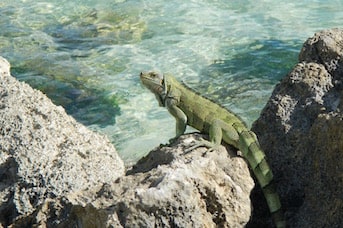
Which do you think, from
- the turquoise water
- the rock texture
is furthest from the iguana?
the turquoise water

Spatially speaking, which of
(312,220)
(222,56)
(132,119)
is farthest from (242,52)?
(312,220)

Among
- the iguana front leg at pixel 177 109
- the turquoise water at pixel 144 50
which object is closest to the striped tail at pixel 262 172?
the iguana front leg at pixel 177 109

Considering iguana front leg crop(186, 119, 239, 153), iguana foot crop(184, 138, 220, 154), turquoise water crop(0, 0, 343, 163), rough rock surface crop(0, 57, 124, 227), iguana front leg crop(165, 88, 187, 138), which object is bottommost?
turquoise water crop(0, 0, 343, 163)

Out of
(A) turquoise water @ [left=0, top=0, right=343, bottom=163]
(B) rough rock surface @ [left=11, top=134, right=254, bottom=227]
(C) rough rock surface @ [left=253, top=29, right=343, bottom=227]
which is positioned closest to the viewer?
(B) rough rock surface @ [left=11, top=134, right=254, bottom=227]

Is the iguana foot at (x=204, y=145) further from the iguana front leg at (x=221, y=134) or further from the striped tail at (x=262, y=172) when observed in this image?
the striped tail at (x=262, y=172)

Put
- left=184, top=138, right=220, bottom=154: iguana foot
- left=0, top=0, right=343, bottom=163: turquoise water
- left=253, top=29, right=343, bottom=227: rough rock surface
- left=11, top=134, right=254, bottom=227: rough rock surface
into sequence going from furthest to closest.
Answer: left=0, top=0, right=343, bottom=163: turquoise water
left=184, top=138, right=220, bottom=154: iguana foot
left=253, top=29, right=343, bottom=227: rough rock surface
left=11, top=134, right=254, bottom=227: rough rock surface

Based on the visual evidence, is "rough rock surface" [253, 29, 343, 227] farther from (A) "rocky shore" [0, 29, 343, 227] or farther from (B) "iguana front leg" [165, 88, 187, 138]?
(B) "iguana front leg" [165, 88, 187, 138]

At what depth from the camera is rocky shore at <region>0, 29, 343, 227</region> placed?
124 inches

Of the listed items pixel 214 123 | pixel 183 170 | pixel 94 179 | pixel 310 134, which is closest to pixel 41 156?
pixel 94 179

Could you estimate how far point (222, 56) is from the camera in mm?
10844

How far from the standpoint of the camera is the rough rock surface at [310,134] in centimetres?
339

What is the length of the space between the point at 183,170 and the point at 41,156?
154 centimetres

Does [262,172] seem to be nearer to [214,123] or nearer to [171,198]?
[214,123]

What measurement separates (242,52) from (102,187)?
25.5 ft
